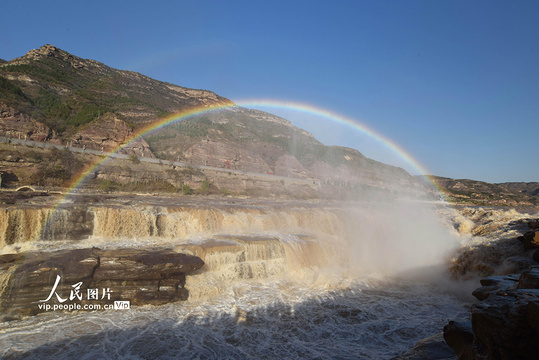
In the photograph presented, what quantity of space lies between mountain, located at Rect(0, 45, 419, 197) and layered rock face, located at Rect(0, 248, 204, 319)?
32.0m

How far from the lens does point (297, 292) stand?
34.0 feet

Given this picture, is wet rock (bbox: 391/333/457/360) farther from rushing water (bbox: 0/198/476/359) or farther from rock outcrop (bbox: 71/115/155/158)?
rock outcrop (bbox: 71/115/155/158)

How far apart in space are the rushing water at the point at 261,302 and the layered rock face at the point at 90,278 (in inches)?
14.7

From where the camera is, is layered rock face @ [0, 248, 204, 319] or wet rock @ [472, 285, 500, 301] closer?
wet rock @ [472, 285, 500, 301]

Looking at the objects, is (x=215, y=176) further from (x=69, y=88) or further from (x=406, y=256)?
(x=69, y=88)

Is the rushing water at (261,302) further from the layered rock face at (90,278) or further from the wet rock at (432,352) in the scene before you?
the wet rock at (432,352)

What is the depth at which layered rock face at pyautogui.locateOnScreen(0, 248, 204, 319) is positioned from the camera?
24.9 feet

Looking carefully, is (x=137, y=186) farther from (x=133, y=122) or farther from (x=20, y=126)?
(x=133, y=122)

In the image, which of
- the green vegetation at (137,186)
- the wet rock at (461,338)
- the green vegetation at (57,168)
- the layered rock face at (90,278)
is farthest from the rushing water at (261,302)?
the green vegetation at (57,168)

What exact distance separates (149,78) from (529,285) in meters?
117

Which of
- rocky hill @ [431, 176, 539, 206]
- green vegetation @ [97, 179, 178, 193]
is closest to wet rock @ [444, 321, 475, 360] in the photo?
green vegetation @ [97, 179, 178, 193]

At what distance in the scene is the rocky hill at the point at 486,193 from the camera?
5444cm

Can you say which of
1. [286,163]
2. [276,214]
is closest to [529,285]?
[276,214]

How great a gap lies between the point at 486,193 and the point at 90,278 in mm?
82368
